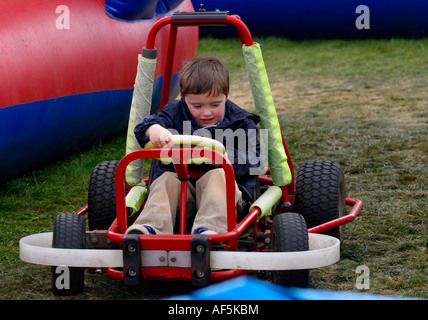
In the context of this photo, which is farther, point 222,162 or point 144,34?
point 144,34

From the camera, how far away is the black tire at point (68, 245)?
2.79m

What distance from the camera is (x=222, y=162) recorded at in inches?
107

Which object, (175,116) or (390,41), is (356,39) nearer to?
(390,41)

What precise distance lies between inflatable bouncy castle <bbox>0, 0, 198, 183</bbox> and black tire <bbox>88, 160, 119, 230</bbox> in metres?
1.10

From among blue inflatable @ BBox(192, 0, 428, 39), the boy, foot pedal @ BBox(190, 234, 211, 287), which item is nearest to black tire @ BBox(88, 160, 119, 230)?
the boy

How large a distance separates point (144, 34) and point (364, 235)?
3073 mm

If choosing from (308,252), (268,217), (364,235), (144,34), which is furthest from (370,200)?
(144,34)

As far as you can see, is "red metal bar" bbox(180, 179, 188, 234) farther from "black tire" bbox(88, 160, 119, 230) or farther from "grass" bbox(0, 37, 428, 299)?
"black tire" bbox(88, 160, 119, 230)

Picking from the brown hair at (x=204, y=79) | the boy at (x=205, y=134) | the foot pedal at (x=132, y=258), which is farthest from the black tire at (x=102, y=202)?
the foot pedal at (x=132, y=258)

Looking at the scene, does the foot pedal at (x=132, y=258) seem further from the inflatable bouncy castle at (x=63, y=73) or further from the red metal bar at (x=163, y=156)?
the inflatable bouncy castle at (x=63, y=73)

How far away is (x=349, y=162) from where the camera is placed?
16.9 ft

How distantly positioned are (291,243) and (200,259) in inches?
14.5

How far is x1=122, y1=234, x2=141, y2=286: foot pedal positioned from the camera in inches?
103

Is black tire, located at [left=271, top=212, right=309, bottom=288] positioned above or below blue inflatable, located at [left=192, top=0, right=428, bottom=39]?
below
